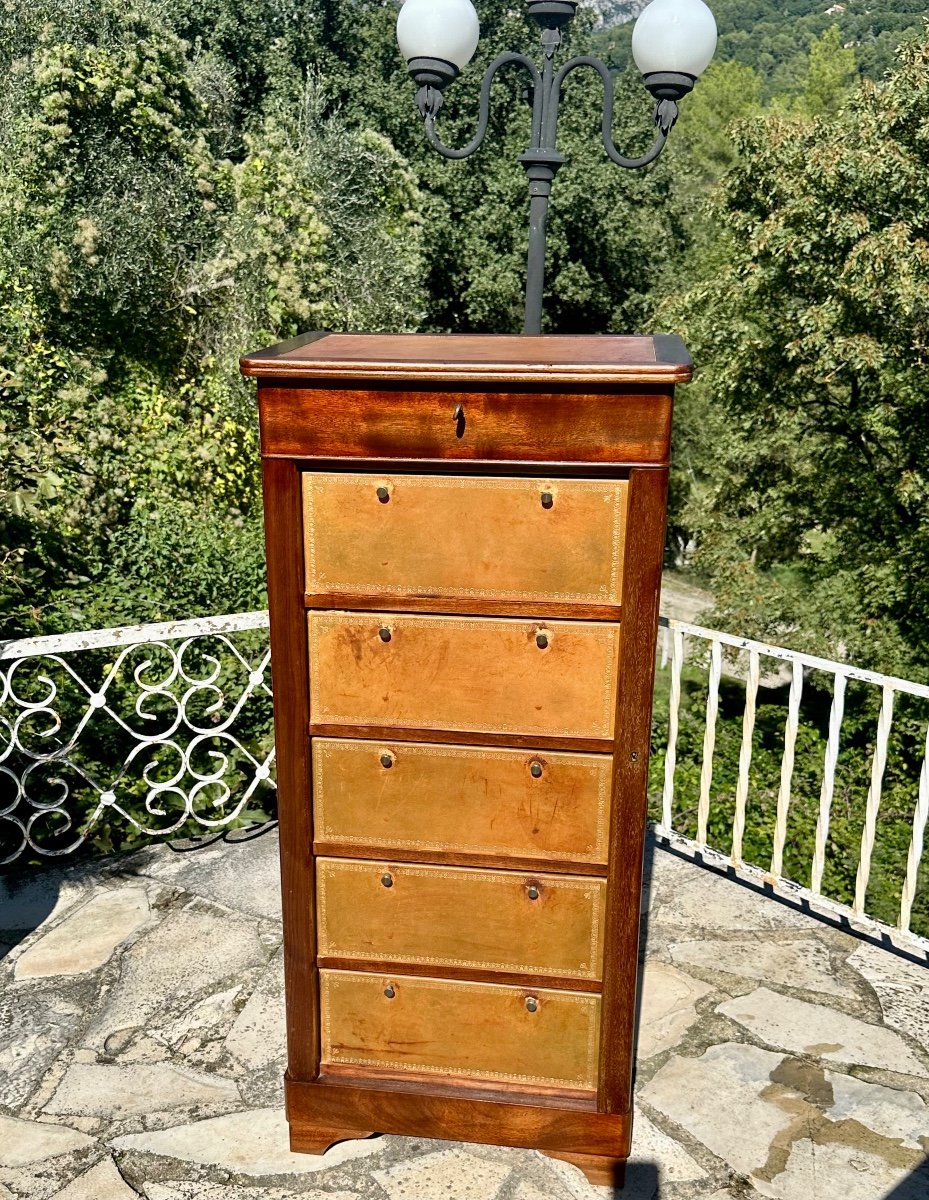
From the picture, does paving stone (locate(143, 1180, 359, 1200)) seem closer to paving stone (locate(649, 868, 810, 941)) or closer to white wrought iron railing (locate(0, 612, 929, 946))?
paving stone (locate(649, 868, 810, 941))

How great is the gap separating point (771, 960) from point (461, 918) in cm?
144

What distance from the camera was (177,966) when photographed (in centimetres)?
335

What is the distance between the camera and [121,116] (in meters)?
11.8

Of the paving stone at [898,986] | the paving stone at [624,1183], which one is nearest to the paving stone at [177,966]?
the paving stone at [624,1183]

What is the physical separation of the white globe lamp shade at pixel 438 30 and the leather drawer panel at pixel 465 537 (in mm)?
3417

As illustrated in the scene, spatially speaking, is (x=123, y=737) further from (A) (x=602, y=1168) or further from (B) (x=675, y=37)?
(B) (x=675, y=37)

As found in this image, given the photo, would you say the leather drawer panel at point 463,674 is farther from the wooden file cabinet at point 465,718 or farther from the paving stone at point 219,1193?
the paving stone at point 219,1193

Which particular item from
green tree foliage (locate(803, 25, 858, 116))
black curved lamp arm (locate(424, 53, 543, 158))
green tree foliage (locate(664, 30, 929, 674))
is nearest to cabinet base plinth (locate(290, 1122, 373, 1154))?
black curved lamp arm (locate(424, 53, 543, 158))

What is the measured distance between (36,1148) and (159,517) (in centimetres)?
537

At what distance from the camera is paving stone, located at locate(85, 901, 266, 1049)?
123 inches

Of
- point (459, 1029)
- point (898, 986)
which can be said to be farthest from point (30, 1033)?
point (898, 986)

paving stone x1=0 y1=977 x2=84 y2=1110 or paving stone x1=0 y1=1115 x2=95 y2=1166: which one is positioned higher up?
paving stone x1=0 y1=977 x2=84 y2=1110

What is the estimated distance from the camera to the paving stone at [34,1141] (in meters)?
2.57

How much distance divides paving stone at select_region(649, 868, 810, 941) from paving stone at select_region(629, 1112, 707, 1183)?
37.8 inches
